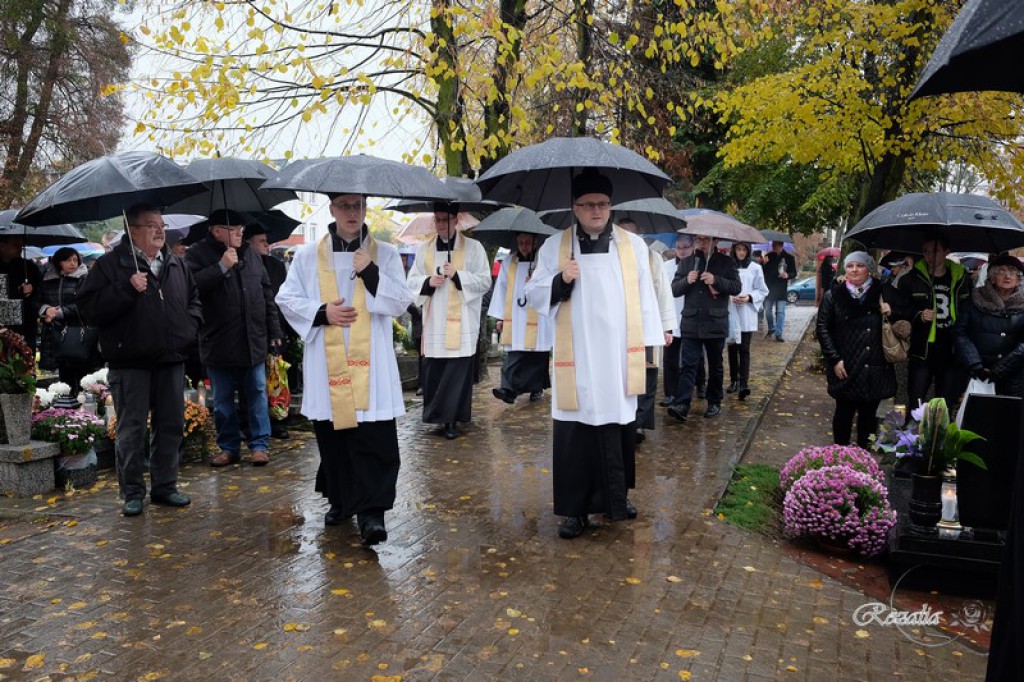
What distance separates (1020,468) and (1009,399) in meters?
2.08

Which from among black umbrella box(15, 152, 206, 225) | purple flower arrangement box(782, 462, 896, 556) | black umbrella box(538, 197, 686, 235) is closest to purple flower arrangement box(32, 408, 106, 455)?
black umbrella box(15, 152, 206, 225)

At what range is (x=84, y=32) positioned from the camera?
21.0 meters

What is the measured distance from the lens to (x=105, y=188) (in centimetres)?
567

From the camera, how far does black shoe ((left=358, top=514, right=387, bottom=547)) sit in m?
5.64

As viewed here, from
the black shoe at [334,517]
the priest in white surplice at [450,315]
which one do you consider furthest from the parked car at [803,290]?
the black shoe at [334,517]

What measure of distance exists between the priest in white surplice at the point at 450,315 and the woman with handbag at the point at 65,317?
3.52 metres

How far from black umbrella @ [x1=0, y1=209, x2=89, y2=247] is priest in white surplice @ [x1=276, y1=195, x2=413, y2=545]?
4.39 metres

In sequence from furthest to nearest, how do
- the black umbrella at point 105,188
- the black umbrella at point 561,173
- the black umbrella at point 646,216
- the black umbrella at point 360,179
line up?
1. the black umbrella at point 646,216
2. the black umbrella at point 105,188
3. the black umbrella at point 561,173
4. the black umbrella at point 360,179

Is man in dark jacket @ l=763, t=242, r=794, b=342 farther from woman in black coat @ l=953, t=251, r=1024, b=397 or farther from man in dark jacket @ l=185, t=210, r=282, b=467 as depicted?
man in dark jacket @ l=185, t=210, r=282, b=467

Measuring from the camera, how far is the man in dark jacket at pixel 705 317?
33.3 ft

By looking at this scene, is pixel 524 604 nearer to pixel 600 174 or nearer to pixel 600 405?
pixel 600 405

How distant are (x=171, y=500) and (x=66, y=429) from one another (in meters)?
1.17

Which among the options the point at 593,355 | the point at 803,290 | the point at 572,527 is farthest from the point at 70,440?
the point at 803,290

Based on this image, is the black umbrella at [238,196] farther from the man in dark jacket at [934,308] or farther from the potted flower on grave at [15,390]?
the man in dark jacket at [934,308]
